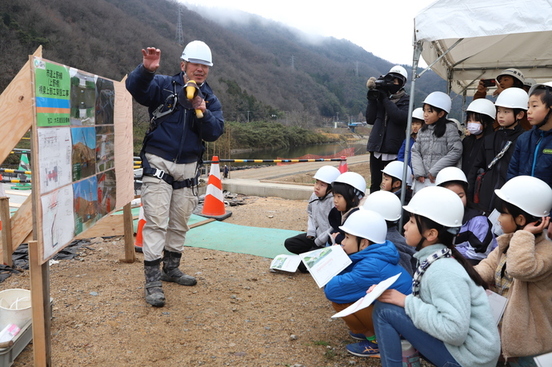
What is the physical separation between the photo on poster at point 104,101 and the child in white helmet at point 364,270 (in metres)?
2.36

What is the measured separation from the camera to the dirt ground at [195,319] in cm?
302

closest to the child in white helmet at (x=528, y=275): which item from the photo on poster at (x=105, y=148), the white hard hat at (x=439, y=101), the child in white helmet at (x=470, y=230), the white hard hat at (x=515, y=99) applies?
the child in white helmet at (x=470, y=230)

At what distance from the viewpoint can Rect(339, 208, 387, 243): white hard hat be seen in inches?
117

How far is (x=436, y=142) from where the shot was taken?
4.88 m

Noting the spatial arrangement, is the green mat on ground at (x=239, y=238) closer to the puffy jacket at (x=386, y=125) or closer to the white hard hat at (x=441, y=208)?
the puffy jacket at (x=386, y=125)

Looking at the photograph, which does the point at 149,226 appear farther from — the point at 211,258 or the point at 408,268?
the point at 408,268

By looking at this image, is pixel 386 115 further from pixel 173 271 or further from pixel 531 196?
pixel 173 271

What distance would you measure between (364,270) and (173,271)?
2180mm

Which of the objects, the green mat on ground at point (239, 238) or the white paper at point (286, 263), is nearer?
the white paper at point (286, 263)

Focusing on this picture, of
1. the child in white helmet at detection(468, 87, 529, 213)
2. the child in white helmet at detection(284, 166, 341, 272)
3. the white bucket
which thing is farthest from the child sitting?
the white bucket

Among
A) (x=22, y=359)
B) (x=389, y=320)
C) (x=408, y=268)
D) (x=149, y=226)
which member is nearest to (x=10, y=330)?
(x=22, y=359)

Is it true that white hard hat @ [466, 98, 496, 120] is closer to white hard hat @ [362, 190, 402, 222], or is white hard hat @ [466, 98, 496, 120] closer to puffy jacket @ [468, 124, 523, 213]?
puffy jacket @ [468, 124, 523, 213]

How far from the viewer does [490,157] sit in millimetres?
4305

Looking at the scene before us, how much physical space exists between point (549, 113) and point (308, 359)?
100 inches
